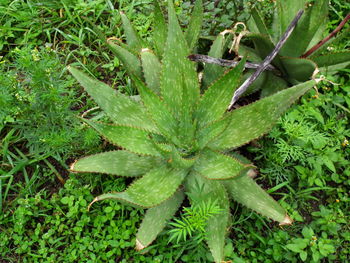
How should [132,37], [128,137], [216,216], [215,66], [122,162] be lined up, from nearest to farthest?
[128,137]
[216,216]
[122,162]
[215,66]
[132,37]

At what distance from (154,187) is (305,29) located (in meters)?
1.31

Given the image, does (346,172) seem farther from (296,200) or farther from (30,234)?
(30,234)

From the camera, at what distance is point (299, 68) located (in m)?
2.38

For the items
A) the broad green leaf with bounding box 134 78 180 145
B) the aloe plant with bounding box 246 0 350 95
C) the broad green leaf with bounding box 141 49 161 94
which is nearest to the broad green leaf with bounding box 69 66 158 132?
the broad green leaf with bounding box 134 78 180 145

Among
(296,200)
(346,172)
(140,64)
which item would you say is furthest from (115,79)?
(346,172)

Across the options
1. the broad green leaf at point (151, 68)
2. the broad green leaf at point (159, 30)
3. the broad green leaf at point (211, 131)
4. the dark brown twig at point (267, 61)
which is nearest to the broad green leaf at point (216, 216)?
the broad green leaf at point (211, 131)

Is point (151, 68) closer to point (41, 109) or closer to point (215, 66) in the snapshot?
point (215, 66)

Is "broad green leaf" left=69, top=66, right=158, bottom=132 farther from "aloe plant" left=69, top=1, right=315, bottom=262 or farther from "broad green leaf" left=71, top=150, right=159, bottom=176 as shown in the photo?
"broad green leaf" left=71, top=150, right=159, bottom=176

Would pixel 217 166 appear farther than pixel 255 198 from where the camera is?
No

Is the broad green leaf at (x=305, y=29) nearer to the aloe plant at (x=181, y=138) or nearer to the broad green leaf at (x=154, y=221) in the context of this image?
the aloe plant at (x=181, y=138)

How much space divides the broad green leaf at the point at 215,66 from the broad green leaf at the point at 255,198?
71 cm

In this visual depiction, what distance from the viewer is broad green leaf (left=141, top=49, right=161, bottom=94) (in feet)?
7.27

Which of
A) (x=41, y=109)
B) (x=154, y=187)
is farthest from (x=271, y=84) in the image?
(x=41, y=109)

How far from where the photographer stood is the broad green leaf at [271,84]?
2518 millimetres
